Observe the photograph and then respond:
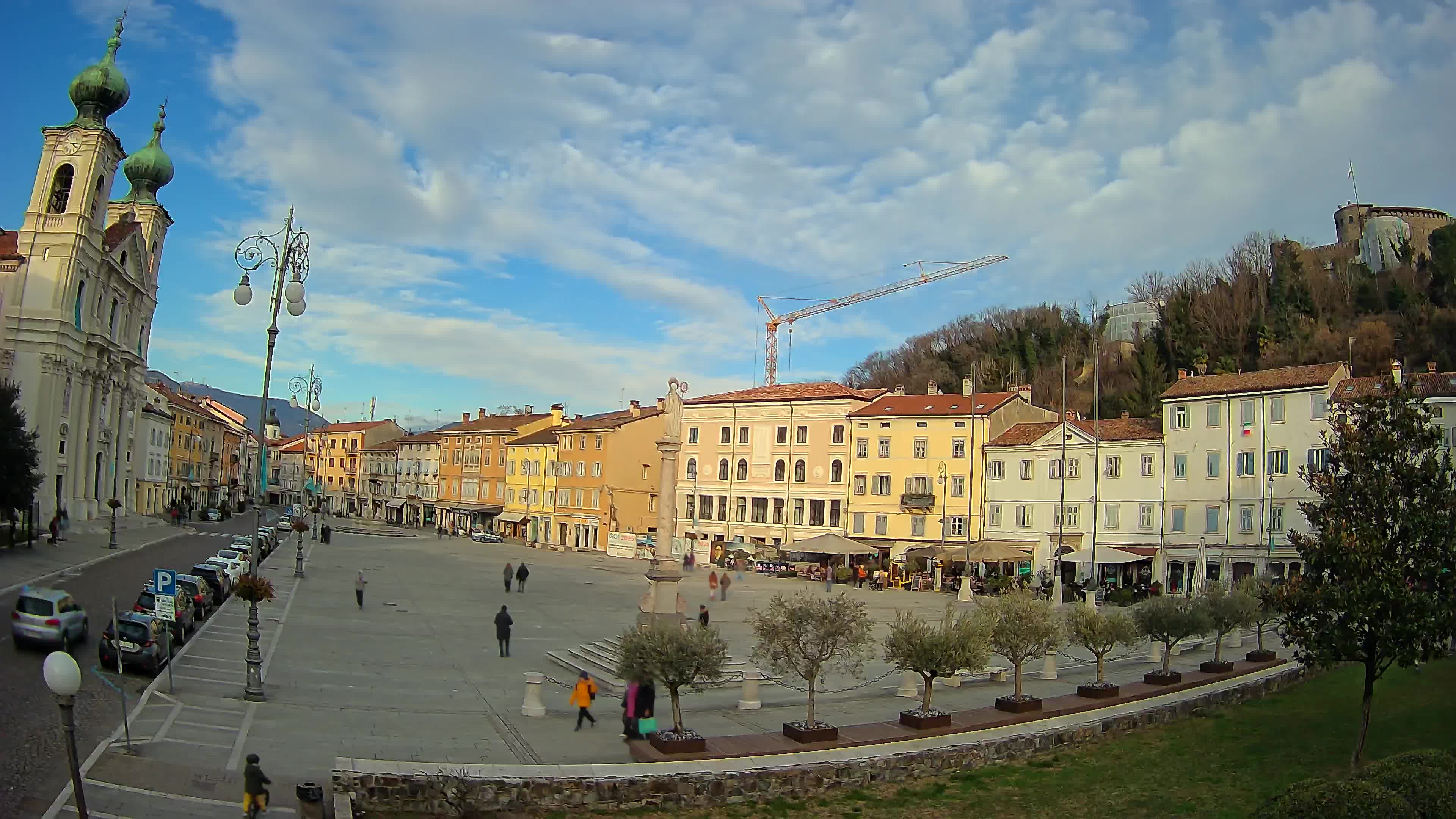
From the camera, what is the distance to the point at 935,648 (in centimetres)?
1825

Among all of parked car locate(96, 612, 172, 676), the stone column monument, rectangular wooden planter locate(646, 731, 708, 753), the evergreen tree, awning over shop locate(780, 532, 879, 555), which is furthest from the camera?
awning over shop locate(780, 532, 879, 555)

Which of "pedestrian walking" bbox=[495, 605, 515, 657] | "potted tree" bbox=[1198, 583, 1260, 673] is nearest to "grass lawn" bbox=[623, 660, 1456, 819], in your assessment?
"potted tree" bbox=[1198, 583, 1260, 673]

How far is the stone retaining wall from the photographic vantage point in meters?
13.1

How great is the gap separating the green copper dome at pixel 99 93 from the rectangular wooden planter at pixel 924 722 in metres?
66.2

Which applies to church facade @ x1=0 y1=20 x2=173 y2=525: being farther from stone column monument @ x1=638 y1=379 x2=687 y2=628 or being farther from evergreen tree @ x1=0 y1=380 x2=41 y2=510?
stone column monument @ x1=638 y1=379 x2=687 y2=628

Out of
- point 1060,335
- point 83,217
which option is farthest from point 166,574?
point 1060,335

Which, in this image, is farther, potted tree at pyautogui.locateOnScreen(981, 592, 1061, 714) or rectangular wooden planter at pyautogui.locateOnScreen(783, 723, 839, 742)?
potted tree at pyautogui.locateOnScreen(981, 592, 1061, 714)

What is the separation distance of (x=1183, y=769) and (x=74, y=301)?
66.8 meters

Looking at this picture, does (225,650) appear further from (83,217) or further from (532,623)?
(83,217)

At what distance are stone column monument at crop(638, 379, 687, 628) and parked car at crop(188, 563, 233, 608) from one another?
51.6 feet

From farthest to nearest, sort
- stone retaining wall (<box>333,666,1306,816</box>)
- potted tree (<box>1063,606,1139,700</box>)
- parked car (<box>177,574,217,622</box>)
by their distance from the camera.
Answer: parked car (<box>177,574,217,622</box>), potted tree (<box>1063,606,1139,700</box>), stone retaining wall (<box>333,666,1306,816</box>)

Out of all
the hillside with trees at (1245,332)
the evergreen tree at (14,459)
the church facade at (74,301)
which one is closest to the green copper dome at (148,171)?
the church facade at (74,301)

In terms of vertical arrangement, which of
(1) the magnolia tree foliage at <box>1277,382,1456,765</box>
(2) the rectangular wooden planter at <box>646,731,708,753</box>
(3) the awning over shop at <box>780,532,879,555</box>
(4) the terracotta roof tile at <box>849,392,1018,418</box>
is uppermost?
(4) the terracotta roof tile at <box>849,392,1018,418</box>

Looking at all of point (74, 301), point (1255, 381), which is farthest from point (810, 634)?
point (74, 301)
